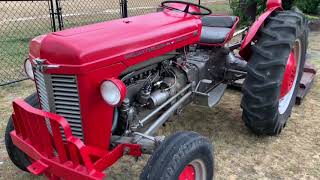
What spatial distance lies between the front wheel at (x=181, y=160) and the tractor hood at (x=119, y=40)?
0.63 metres

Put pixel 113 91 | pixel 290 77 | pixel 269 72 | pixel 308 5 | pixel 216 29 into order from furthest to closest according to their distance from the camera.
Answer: pixel 308 5
pixel 216 29
pixel 290 77
pixel 269 72
pixel 113 91

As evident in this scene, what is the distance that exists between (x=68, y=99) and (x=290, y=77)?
2.36 meters

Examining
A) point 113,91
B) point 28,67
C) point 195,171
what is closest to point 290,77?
point 195,171

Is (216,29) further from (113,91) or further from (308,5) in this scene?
(308,5)

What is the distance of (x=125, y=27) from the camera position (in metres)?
2.64

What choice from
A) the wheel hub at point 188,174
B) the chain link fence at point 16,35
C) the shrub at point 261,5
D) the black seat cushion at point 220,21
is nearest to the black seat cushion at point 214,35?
the black seat cushion at point 220,21

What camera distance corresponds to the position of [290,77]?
369 cm

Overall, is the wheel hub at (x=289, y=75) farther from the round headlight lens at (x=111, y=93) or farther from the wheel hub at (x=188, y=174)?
the round headlight lens at (x=111, y=93)

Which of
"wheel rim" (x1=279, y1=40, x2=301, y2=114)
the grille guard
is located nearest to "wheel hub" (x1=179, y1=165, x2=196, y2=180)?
the grille guard

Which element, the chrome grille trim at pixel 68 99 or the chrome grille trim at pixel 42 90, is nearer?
the chrome grille trim at pixel 68 99

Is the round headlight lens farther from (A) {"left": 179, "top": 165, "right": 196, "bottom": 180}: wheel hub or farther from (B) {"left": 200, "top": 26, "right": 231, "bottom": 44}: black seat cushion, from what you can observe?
(B) {"left": 200, "top": 26, "right": 231, "bottom": 44}: black seat cushion

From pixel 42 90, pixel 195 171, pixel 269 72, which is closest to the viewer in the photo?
pixel 42 90

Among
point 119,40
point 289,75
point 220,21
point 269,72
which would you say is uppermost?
point 119,40

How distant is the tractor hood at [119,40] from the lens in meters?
2.19
